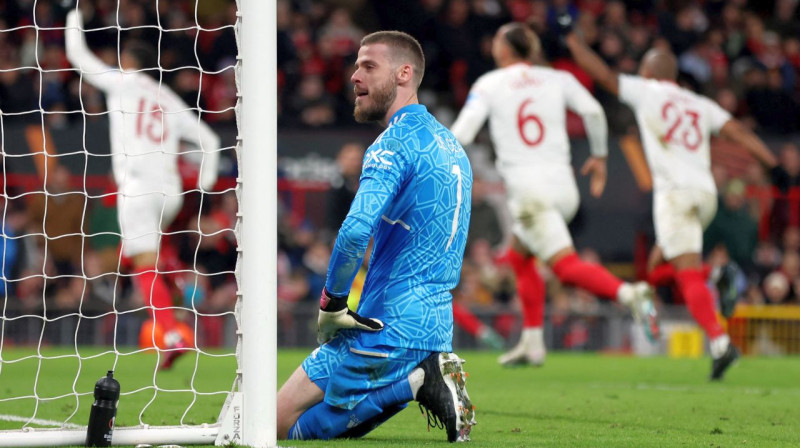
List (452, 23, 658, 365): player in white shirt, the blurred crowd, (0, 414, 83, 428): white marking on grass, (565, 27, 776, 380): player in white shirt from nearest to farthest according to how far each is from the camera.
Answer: (0, 414, 83, 428): white marking on grass
(452, 23, 658, 365): player in white shirt
(565, 27, 776, 380): player in white shirt
the blurred crowd

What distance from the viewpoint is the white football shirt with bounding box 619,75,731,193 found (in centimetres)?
1005

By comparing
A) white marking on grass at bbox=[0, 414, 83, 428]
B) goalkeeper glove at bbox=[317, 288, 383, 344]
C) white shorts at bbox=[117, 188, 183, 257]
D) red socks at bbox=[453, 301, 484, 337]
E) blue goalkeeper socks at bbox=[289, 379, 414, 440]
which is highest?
white shorts at bbox=[117, 188, 183, 257]

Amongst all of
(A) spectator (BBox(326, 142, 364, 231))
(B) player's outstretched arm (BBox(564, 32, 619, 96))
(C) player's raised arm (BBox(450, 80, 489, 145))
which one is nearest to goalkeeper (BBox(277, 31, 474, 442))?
(C) player's raised arm (BBox(450, 80, 489, 145))

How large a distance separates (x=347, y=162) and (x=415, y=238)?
935cm

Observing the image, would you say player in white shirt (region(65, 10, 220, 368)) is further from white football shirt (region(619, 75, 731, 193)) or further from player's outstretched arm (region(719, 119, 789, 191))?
player's outstretched arm (region(719, 119, 789, 191))

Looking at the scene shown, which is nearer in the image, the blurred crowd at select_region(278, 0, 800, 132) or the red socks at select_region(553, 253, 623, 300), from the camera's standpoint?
the red socks at select_region(553, 253, 623, 300)

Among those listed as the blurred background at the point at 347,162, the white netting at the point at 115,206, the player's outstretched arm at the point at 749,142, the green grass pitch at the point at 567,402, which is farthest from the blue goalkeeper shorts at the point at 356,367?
the blurred background at the point at 347,162

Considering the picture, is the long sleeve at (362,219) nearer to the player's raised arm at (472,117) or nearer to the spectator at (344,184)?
the player's raised arm at (472,117)

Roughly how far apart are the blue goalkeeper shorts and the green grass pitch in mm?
186

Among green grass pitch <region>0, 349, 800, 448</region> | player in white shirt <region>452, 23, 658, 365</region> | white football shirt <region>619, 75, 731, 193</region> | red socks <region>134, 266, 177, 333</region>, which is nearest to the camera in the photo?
green grass pitch <region>0, 349, 800, 448</region>

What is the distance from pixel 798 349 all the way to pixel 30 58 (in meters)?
9.77

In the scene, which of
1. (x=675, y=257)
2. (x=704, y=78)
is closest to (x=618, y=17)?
(x=704, y=78)

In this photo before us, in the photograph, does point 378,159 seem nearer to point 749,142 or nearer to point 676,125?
point 749,142

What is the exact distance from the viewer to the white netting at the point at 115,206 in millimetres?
9250
